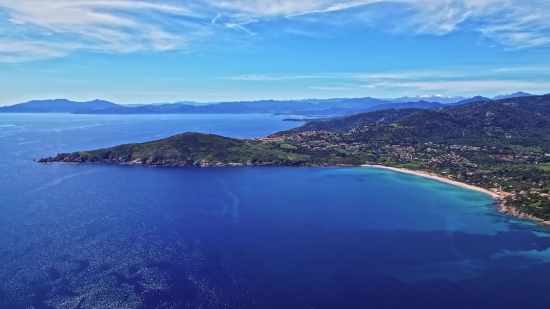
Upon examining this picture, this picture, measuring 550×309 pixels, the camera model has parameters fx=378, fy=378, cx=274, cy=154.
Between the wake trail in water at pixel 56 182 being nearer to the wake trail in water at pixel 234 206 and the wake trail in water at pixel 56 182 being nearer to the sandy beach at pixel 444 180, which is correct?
the wake trail in water at pixel 234 206

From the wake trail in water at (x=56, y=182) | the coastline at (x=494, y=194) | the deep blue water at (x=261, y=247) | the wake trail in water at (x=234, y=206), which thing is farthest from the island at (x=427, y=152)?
the wake trail in water at (x=234, y=206)

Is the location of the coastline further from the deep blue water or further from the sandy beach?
the deep blue water

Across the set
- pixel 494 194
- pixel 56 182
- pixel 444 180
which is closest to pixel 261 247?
pixel 494 194

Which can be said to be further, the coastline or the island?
the island

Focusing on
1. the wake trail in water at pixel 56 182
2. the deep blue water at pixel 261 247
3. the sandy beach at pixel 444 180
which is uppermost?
the wake trail in water at pixel 56 182

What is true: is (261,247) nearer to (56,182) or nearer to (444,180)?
(56,182)

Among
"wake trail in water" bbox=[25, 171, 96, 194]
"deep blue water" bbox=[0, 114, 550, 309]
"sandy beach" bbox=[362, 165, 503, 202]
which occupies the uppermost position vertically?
"wake trail in water" bbox=[25, 171, 96, 194]

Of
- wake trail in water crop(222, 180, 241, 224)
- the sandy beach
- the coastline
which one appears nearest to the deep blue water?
wake trail in water crop(222, 180, 241, 224)
